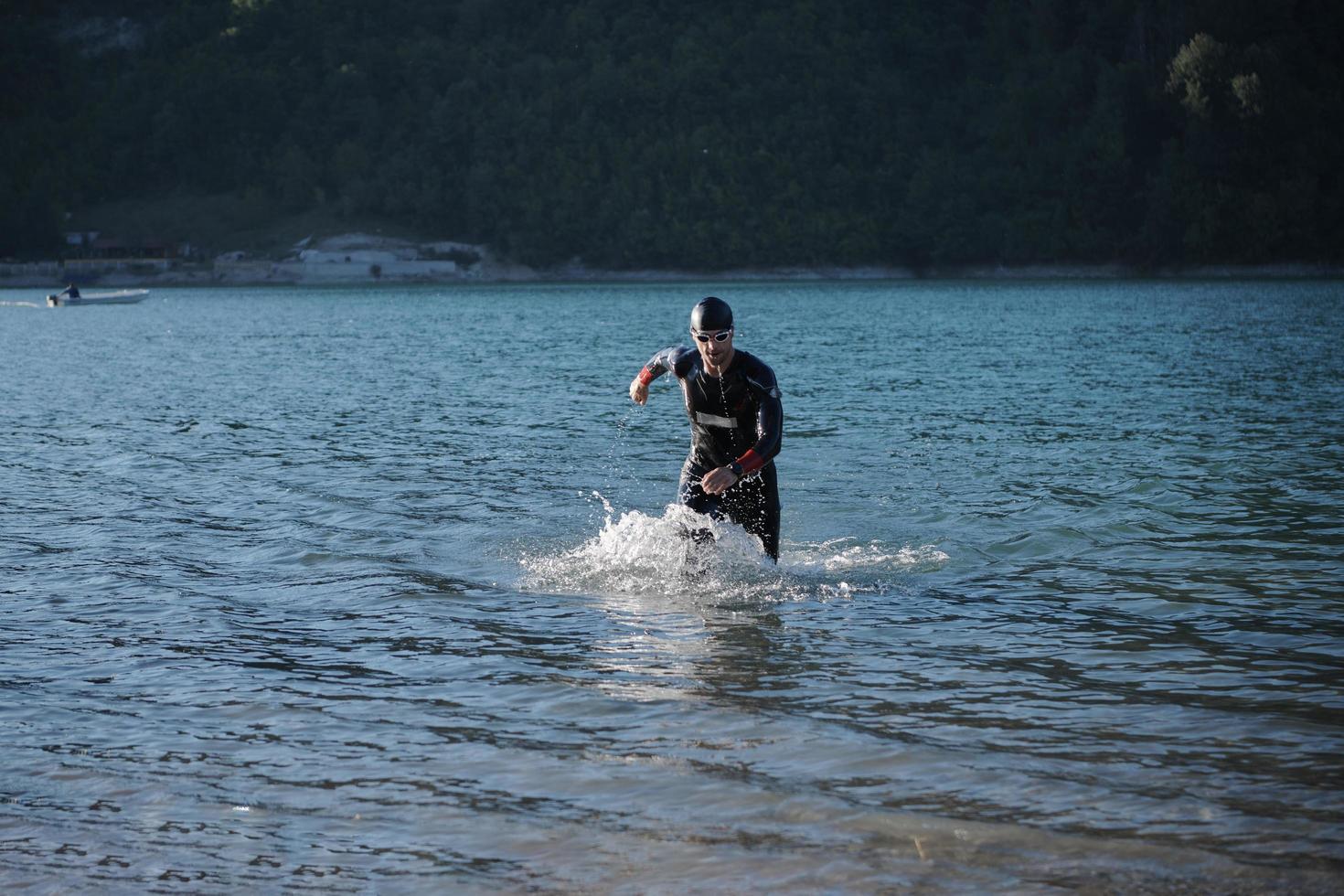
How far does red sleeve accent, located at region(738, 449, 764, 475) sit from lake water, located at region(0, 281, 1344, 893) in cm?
114

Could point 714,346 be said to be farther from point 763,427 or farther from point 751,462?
point 751,462

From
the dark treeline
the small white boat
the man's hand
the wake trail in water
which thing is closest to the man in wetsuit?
the man's hand

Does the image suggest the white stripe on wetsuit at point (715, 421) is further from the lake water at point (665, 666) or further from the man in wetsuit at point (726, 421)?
the lake water at point (665, 666)

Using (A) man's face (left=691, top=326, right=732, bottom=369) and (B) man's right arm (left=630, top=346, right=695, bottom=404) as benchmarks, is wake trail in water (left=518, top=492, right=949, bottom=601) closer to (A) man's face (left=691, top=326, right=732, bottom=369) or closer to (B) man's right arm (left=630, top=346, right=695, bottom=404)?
(B) man's right arm (left=630, top=346, right=695, bottom=404)

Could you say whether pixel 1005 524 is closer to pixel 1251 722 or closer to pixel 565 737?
pixel 1251 722

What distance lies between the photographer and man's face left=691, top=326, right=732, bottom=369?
389 inches

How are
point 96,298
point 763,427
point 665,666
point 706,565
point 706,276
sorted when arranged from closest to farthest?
1. point 665,666
2. point 763,427
3. point 706,565
4. point 96,298
5. point 706,276

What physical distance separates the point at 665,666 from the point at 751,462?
1.69m

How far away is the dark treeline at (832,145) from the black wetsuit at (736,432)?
139m

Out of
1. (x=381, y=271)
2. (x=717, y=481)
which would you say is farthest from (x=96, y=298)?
(x=717, y=481)

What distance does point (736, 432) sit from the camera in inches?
415

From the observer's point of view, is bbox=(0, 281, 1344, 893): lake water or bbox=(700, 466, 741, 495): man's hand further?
bbox=(700, 466, 741, 495): man's hand

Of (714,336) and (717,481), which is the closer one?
(717,481)

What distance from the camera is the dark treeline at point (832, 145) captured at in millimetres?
143875
